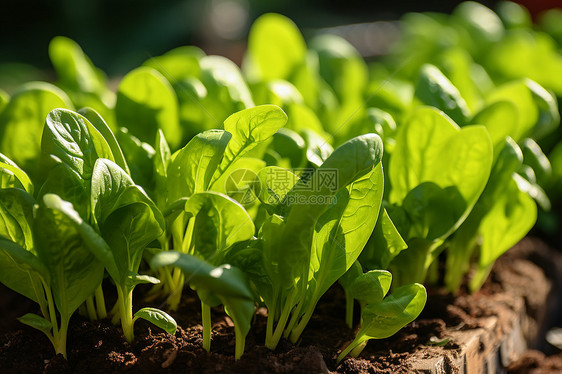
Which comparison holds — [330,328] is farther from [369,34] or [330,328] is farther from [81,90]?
[369,34]

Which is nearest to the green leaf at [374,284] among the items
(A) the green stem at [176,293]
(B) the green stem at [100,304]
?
(A) the green stem at [176,293]

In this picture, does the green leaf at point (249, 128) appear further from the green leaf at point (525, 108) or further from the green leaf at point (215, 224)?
the green leaf at point (525, 108)

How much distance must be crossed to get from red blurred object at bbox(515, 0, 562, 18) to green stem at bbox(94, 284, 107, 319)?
4.44 m

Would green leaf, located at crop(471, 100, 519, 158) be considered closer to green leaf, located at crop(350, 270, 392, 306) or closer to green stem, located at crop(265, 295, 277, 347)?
green leaf, located at crop(350, 270, 392, 306)

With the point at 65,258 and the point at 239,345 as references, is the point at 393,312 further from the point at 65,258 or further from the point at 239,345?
the point at 65,258

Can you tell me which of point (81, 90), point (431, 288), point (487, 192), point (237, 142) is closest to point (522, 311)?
point (431, 288)

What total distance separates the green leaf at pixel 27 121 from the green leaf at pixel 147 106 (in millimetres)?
127

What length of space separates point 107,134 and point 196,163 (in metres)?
0.16

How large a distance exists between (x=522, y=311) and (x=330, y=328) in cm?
54

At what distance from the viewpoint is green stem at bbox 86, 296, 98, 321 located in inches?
39.7

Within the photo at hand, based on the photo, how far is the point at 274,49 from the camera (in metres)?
1.76

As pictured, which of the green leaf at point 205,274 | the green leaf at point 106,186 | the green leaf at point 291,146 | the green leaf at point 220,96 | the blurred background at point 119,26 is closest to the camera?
the green leaf at point 205,274

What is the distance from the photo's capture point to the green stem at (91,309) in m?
1.01

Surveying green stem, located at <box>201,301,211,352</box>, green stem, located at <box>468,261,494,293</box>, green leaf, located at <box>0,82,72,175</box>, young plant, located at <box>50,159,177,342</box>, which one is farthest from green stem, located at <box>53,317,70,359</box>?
green stem, located at <box>468,261,494,293</box>
